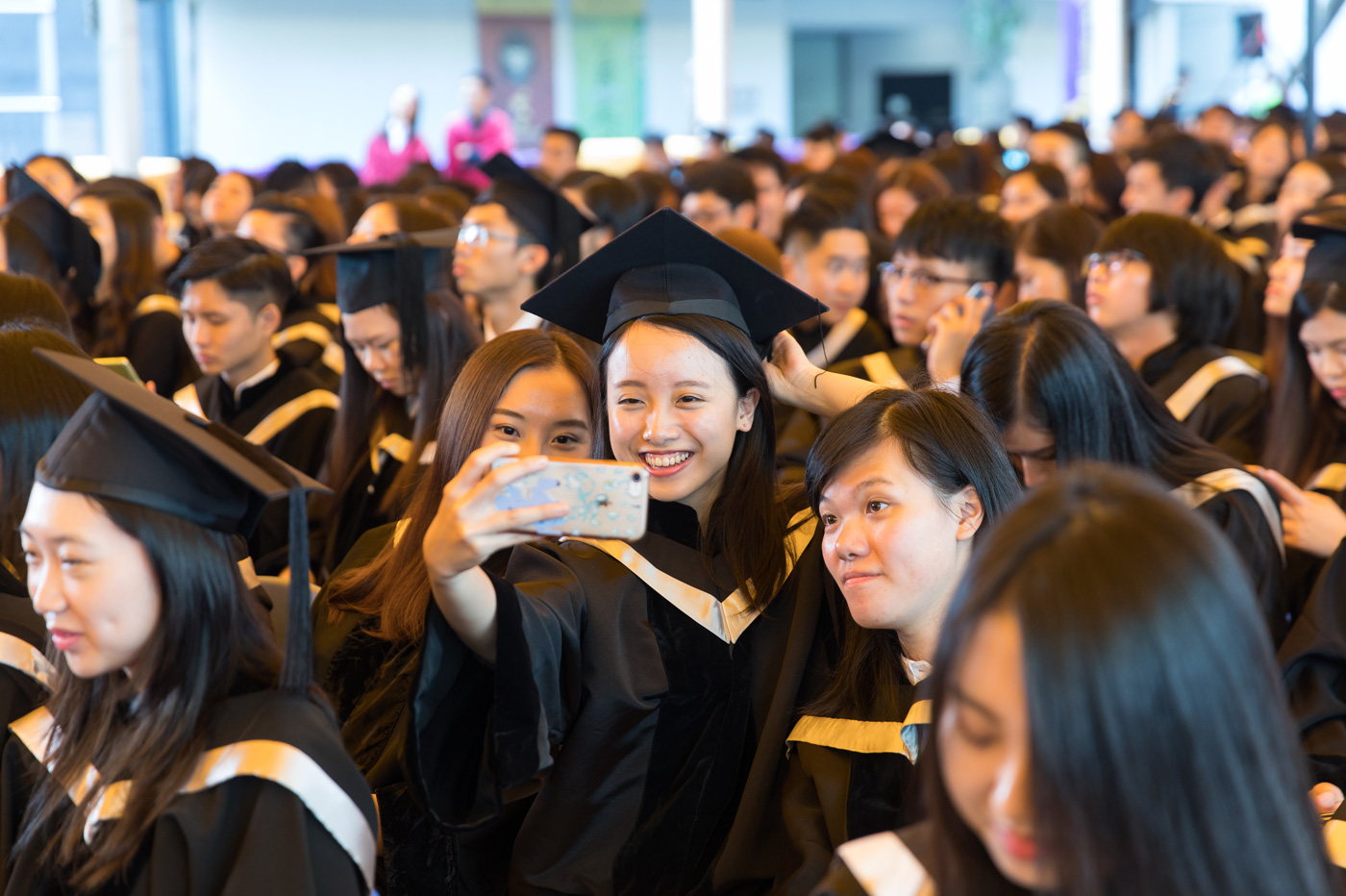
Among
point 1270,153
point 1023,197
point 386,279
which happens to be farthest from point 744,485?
point 1270,153

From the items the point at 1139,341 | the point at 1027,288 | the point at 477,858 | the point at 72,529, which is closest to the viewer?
the point at 72,529

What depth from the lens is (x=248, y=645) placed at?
1.66m

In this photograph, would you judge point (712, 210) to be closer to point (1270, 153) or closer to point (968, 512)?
point (1270, 153)

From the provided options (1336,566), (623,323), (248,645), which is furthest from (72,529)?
(1336,566)

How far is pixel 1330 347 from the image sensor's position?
322 cm

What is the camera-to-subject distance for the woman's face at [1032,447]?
8.53 ft

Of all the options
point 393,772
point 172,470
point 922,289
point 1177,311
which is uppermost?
point 922,289

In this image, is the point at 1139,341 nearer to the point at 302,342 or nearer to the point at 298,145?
the point at 302,342

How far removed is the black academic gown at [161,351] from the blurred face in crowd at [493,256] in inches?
60.7

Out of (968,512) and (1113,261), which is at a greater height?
(1113,261)

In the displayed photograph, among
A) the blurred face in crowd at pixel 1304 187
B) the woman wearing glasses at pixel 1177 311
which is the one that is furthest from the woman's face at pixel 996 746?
the blurred face in crowd at pixel 1304 187

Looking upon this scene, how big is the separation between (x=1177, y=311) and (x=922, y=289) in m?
0.88

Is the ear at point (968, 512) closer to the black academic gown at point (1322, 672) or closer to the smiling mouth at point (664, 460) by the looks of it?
the smiling mouth at point (664, 460)

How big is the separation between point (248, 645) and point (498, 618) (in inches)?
13.1
